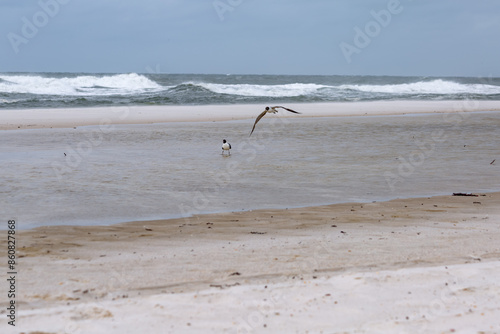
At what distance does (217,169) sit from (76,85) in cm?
4655

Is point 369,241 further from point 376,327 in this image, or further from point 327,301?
point 376,327

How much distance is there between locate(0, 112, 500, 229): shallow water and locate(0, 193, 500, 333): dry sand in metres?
1.12

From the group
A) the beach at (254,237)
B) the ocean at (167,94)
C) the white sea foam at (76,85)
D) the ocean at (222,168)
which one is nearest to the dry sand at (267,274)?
the beach at (254,237)

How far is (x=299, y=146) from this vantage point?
49.9 feet

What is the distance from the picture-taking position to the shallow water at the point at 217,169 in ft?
27.7

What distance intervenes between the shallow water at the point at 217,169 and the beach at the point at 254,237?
0.18ft

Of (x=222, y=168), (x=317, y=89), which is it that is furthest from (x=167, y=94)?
(x=222, y=168)

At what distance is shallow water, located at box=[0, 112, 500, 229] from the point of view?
27.7 feet

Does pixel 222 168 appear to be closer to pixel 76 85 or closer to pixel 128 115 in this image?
pixel 128 115

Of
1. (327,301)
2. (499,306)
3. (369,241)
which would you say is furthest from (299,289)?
(369,241)

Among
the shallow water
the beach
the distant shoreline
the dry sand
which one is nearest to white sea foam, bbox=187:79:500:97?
the distant shoreline

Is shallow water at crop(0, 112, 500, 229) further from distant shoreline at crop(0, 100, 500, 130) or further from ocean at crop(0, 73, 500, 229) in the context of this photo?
distant shoreline at crop(0, 100, 500, 130)

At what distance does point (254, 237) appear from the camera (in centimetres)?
649

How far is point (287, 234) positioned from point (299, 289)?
2.13 m
